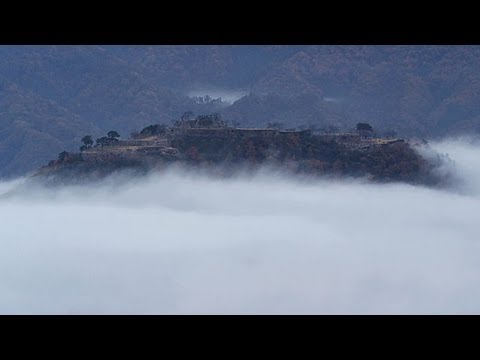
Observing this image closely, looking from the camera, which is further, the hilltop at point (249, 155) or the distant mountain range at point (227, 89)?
the distant mountain range at point (227, 89)

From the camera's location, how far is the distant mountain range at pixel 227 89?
48.4 meters

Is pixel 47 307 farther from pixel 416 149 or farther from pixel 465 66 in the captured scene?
pixel 465 66

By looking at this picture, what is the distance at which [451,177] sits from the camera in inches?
1117

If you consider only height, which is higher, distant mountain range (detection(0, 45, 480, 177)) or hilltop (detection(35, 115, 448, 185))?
distant mountain range (detection(0, 45, 480, 177))

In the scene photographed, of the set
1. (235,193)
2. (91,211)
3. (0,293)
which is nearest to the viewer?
(0,293)

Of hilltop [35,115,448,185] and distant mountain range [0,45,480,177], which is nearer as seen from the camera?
hilltop [35,115,448,185]

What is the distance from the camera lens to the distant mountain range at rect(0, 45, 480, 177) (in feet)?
159

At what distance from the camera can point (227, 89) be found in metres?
57.8

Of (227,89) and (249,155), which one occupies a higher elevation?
(227,89)

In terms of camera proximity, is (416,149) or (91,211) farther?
(416,149)

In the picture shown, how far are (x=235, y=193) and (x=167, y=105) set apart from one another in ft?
87.7

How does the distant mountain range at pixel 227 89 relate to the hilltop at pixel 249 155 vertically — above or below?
above
